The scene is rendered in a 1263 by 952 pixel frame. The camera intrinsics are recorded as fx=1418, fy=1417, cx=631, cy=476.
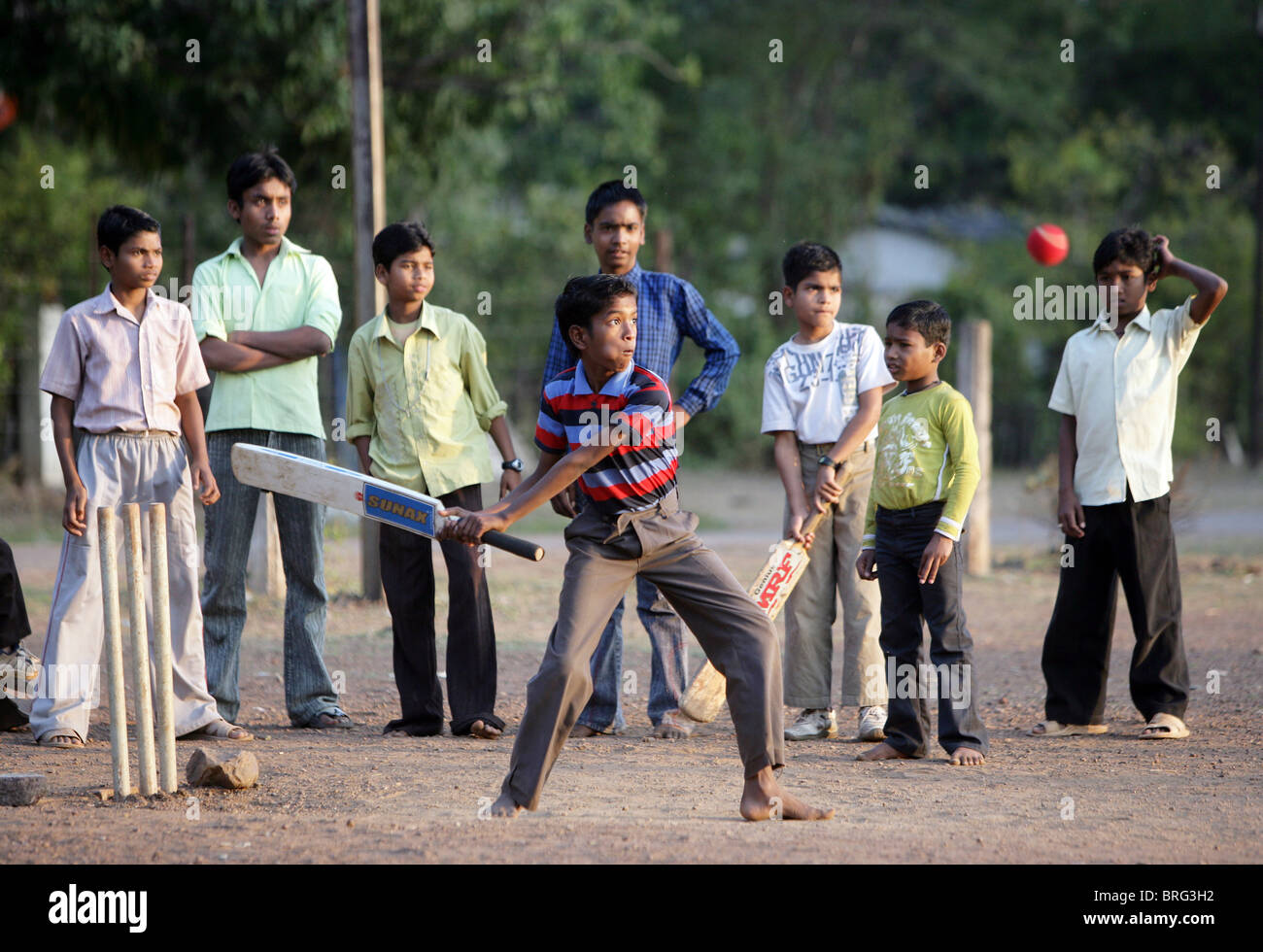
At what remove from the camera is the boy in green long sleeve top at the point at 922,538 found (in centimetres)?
531

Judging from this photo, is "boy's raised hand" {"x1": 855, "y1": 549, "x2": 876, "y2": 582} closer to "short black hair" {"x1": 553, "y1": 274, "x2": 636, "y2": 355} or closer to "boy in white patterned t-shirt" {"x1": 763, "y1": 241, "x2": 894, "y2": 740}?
"boy in white patterned t-shirt" {"x1": 763, "y1": 241, "x2": 894, "y2": 740}

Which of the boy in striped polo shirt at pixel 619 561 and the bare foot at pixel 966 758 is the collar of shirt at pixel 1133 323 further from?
the boy in striped polo shirt at pixel 619 561

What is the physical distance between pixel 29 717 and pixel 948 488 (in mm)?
3868

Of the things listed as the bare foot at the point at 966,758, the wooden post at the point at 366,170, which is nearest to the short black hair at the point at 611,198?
the bare foot at the point at 966,758

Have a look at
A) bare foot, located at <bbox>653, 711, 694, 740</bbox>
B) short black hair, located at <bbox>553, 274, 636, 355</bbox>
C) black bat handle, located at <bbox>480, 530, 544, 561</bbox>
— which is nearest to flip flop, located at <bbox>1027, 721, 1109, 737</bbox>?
bare foot, located at <bbox>653, 711, 694, 740</bbox>

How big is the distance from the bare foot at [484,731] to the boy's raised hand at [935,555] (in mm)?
1847

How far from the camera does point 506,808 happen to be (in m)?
4.35

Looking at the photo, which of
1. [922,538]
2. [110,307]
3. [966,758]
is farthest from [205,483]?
[966,758]

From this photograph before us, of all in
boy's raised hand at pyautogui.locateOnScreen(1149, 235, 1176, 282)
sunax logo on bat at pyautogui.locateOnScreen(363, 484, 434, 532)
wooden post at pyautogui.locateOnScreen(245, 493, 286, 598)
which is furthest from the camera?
wooden post at pyautogui.locateOnScreen(245, 493, 286, 598)

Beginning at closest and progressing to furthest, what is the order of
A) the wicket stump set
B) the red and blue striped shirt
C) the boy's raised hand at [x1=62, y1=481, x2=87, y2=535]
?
the red and blue striped shirt, the wicket stump set, the boy's raised hand at [x1=62, y1=481, x2=87, y2=535]

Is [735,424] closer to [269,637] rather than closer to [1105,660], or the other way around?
[269,637]

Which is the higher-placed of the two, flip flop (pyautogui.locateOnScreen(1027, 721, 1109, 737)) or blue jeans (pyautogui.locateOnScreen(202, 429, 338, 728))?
blue jeans (pyautogui.locateOnScreen(202, 429, 338, 728))

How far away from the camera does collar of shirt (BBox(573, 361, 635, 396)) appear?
175 inches

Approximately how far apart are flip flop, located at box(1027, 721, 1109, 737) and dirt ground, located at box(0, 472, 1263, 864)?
0.08m
